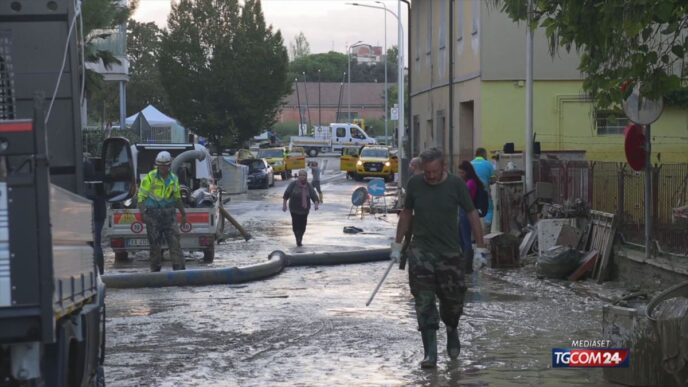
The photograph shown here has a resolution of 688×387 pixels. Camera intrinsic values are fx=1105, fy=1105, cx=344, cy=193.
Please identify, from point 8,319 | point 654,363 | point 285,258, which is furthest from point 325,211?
point 8,319

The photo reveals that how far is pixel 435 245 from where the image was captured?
31.5ft

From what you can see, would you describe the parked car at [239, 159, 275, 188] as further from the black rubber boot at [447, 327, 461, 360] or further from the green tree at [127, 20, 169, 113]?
the black rubber boot at [447, 327, 461, 360]

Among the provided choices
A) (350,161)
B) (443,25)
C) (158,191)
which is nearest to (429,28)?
(443,25)

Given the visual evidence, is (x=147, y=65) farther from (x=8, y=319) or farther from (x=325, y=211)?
(x=8, y=319)

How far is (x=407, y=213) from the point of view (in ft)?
32.5

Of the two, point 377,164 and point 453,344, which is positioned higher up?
point 377,164

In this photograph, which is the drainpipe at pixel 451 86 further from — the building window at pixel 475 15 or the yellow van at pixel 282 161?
the yellow van at pixel 282 161

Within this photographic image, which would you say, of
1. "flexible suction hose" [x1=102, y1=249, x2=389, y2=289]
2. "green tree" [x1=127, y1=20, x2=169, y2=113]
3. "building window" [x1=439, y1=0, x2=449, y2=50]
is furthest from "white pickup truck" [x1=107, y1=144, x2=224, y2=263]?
"green tree" [x1=127, y1=20, x2=169, y2=113]

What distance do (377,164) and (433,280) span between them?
156 ft

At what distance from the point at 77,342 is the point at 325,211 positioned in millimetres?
28114

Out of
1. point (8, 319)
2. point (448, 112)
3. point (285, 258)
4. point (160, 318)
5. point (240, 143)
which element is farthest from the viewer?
point (240, 143)

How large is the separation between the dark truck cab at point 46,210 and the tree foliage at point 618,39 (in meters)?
3.90

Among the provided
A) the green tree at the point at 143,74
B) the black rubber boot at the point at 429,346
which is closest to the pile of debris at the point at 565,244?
the black rubber boot at the point at 429,346

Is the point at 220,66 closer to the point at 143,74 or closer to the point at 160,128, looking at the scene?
the point at 143,74
